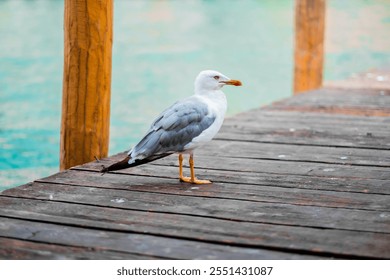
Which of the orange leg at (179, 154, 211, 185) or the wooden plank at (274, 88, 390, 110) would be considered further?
the wooden plank at (274, 88, 390, 110)

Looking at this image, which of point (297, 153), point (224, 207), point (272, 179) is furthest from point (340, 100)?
point (224, 207)

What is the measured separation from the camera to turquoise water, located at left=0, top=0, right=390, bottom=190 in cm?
743

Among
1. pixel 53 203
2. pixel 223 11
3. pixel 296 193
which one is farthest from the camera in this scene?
pixel 223 11

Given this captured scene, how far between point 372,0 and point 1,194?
56.8 ft

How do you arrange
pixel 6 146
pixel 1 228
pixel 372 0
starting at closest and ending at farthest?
pixel 1 228 → pixel 6 146 → pixel 372 0

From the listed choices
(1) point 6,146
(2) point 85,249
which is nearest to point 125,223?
(2) point 85,249

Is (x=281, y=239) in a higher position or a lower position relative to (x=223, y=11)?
lower

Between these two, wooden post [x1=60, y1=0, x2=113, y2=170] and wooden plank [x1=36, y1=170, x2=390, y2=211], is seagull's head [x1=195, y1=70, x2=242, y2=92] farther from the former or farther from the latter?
wooden post [x1=60, y1=0, x2=113, y2=170]

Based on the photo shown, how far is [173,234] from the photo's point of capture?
2314 millimetres

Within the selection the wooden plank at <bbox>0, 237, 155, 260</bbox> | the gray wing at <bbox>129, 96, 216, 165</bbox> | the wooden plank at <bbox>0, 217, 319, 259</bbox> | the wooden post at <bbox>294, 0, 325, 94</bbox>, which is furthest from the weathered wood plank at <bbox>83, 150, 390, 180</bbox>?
the wooden post at <bbox>294, 0, 325, 94</bbox>

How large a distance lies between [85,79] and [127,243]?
1422 millimetres

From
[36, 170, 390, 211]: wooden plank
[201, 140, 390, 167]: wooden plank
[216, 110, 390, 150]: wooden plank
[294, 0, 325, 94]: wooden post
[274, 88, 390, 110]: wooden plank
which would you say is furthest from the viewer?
[294, 0, 325, 94]: wooden post

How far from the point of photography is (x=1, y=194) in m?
2.81

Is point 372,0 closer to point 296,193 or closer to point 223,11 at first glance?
point 223,11
